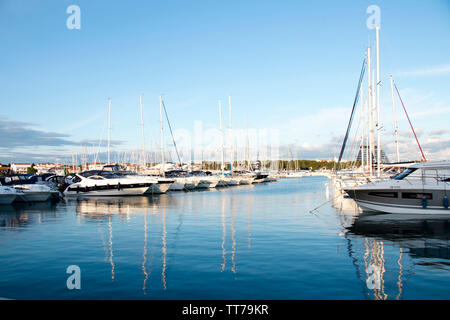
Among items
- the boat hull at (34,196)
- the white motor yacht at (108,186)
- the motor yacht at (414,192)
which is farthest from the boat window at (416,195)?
the boat hull at (34,196)

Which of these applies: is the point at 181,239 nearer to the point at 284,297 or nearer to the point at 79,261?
the point at 79,261

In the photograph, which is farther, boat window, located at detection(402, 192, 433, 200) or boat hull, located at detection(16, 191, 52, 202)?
boat hull, located at detection(16, 191, 52, 202)

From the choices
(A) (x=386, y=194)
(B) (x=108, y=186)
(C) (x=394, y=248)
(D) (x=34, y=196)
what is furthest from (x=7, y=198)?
(C) (x=394, y=248)

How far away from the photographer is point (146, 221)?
21.3 metres

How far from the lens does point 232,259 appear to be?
38.9 ft

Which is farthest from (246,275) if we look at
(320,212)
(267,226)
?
(320,212)

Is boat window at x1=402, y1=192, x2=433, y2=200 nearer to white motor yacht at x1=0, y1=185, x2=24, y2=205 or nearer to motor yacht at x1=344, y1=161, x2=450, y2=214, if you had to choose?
motor yacht at x1=344, y1=161, x2=450, y2=214

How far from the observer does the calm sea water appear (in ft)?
28.8

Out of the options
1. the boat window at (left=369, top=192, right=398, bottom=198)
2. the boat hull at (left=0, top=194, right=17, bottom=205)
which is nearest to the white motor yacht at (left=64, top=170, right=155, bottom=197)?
the boat hull at (left=0, top=194, right=17, bottom=205)

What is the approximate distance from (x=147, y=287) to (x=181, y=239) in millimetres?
6441

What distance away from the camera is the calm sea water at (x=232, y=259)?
28.8 ft

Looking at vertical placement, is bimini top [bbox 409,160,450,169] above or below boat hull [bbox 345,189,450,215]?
above

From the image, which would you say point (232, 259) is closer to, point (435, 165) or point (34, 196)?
point (435, 165)

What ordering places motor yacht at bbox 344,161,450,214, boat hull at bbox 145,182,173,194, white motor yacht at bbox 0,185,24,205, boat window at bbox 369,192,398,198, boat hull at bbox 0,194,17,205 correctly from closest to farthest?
motor yacht at bbox 344,161,450,214 < boat window at bbox 369,192,398,198 < white motor yacht at bbox 0,185,24,205 < boat hull at bbox 0,194,17,205 < boat hull at bbox 145,182,173,194
